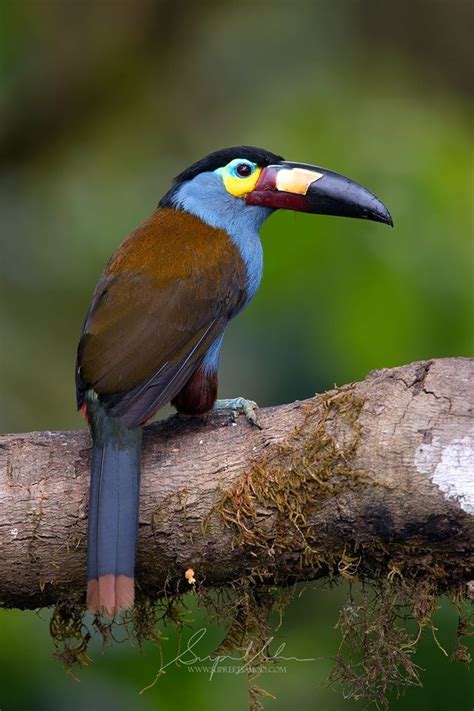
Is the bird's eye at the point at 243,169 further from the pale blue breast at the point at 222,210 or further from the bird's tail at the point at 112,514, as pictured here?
the bird's tail at the point at 112,514

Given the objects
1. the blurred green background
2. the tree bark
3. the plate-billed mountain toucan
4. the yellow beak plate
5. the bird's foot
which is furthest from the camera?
the yellow beak plate

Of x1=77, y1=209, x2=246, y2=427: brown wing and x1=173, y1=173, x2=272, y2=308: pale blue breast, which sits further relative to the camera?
x1=173, y1=173, x2=272, y2=308: pale blue breast

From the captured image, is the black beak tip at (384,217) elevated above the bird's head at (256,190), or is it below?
below

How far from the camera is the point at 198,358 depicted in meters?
3.09

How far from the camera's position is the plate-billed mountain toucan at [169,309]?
9.01 feet

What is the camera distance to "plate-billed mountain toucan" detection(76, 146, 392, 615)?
275cm

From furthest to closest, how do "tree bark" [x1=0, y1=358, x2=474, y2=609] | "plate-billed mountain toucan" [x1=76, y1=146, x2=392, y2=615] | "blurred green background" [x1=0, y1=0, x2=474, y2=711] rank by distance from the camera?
"blurred green background" [x1=0, y1=0, x2=474, y2=711] < "plate-billed mountain toucan" [x1=76, y1=146, x2=392, y2=615] < "tree bark" [x1=0, y1=358, x2=474, y2=609]

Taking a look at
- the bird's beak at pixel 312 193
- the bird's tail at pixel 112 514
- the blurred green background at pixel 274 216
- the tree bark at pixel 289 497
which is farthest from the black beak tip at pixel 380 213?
the bird's tail at pixel 112 514

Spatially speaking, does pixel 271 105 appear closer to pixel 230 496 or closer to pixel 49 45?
pixel 49 45

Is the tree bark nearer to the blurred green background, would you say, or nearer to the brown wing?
the brown wing

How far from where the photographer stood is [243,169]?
357cm

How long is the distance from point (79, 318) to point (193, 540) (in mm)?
2799

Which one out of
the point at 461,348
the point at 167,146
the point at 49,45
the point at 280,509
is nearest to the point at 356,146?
the point at 461,348

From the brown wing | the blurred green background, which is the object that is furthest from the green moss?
the blurred green background
